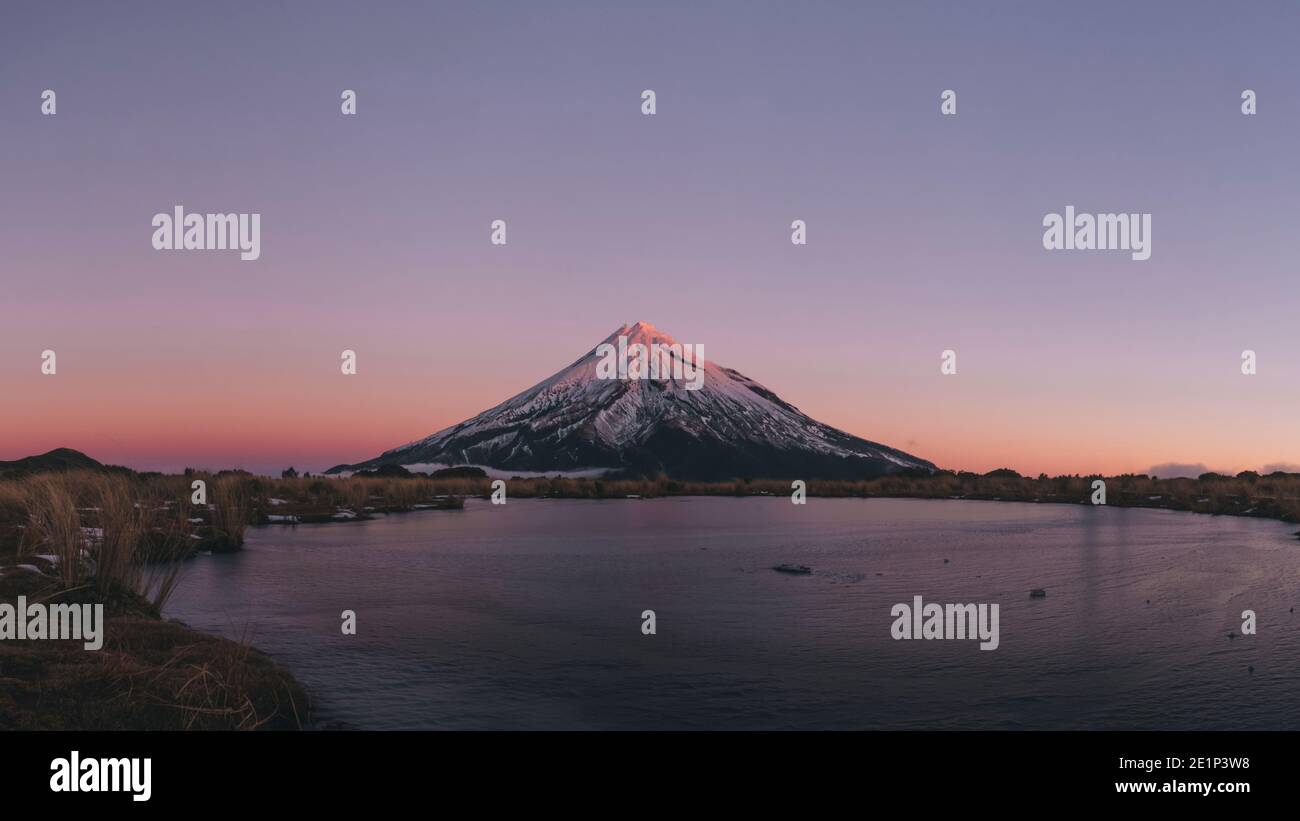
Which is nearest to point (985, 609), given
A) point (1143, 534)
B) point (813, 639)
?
point (813, 639)

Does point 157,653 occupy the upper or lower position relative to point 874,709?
upper

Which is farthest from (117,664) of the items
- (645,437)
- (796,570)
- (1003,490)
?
(645,437)

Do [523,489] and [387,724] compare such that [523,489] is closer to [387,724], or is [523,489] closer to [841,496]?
[841,496]

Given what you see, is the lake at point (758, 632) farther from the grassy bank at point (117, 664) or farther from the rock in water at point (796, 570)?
the grassy bank at point (117, 664)

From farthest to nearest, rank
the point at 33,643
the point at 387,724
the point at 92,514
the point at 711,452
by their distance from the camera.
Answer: the point at 711,452
the point at 92,514
the point at 33,643
the point at 387,724

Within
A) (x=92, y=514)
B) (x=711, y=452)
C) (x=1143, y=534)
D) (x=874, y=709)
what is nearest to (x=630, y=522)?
(x=1143, y=534)
